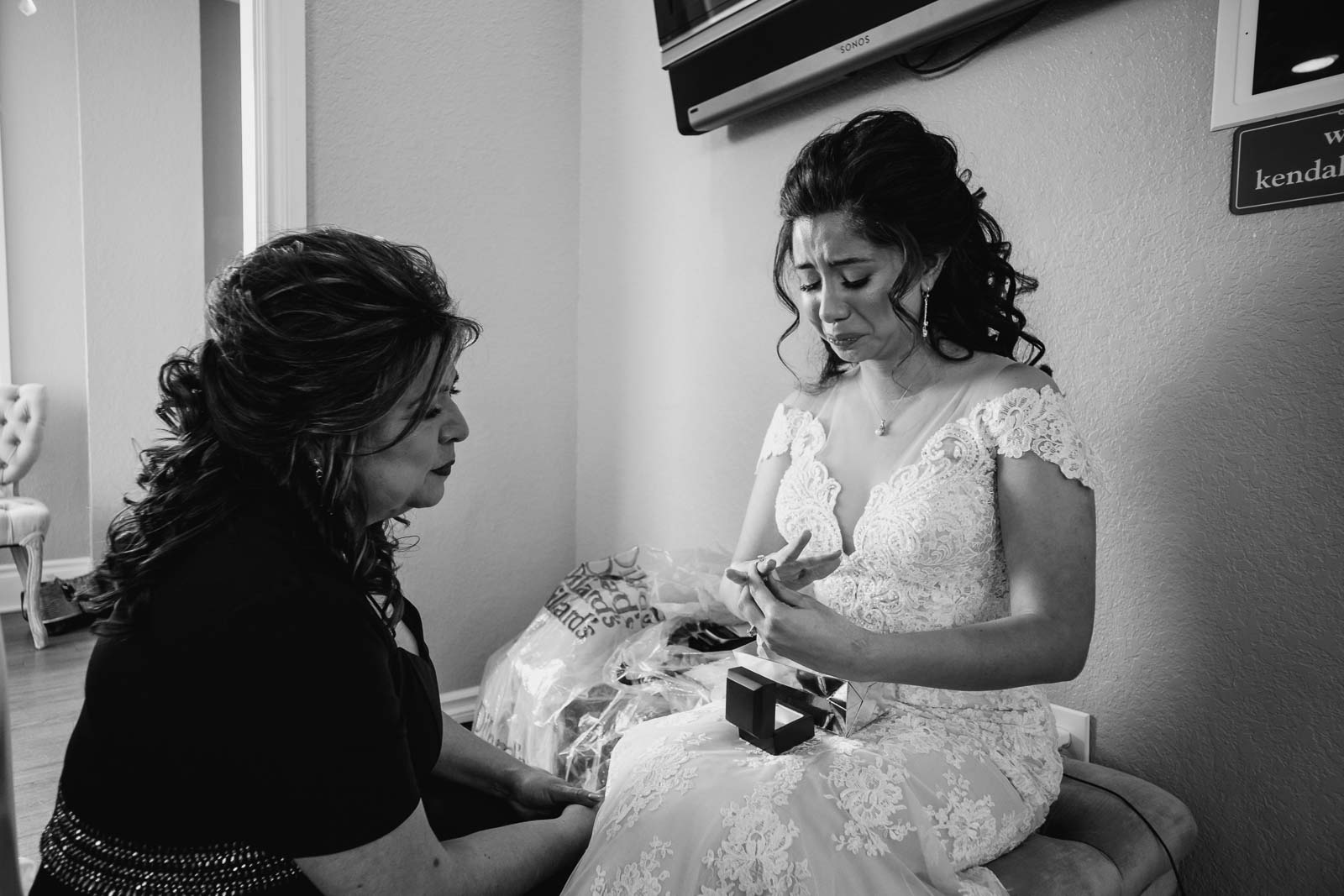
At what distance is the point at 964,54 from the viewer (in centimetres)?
160

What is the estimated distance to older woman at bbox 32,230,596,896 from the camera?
749 millimetres

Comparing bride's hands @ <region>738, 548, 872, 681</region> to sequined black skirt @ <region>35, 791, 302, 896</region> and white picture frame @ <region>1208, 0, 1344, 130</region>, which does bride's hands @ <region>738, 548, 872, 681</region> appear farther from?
white picture frame @ <region>1208, 0, 1344, 130</region>

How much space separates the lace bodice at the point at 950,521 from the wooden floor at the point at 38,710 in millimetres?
1686

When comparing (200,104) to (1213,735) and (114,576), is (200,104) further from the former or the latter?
(1213,735)

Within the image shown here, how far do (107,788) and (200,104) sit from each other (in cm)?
423

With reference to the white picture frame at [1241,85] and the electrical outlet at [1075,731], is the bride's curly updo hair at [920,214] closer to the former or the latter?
the white picture frame at [1241,85]

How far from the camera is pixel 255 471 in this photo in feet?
2.84

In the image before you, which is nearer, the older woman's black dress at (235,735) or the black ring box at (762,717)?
the older woman's black dress at (235,735)

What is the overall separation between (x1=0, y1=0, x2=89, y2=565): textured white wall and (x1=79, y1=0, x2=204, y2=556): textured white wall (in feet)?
0.76

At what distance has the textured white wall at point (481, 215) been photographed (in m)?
2.31

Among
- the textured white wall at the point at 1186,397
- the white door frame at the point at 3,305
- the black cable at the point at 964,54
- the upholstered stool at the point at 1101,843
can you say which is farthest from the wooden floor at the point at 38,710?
the black cable at the point at 964,54

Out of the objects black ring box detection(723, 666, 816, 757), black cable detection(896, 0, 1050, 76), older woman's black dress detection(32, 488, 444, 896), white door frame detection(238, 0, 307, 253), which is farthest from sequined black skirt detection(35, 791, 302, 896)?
white door frame detection(238, 0, 307, 253)

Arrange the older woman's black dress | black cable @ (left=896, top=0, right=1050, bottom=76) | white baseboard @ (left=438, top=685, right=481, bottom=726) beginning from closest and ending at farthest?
the older woman's black dress
black cable @ (left=896, top=0, right=1050, bottom=76)
white baseboard @ (left=438, top=685, right=481, bottom=726)

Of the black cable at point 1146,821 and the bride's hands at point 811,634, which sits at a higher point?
the bride's hands at point 811,634
